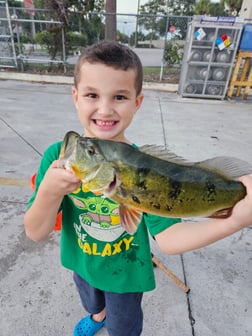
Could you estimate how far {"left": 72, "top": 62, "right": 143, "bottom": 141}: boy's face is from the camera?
1111 millimetres

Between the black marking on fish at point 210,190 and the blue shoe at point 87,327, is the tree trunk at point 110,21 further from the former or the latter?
the black marking on fish at point 210,190

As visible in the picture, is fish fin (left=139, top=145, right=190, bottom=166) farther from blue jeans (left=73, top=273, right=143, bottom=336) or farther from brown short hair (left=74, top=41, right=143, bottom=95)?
blue jeans (left=73, top=273, right=143, bottom=336)

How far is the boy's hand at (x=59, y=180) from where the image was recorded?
0.90 m

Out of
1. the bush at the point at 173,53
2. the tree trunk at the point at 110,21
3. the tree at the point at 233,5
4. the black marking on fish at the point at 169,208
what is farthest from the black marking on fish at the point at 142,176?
the tree at the point at 233,5

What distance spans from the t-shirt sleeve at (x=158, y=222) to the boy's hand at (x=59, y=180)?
47cm

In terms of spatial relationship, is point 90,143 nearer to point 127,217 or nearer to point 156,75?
point 127,217

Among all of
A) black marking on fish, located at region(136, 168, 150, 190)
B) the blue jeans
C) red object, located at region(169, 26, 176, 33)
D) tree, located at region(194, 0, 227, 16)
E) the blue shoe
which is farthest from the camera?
tree, located at region(194, 0, 227, 16)

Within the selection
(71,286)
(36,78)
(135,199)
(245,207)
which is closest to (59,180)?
(135,199)

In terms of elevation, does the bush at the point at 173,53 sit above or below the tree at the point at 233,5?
below

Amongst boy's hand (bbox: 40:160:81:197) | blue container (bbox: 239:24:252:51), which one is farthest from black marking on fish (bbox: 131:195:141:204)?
blue container (bbox: 239:24:252:51)

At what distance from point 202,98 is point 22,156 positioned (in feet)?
21.8

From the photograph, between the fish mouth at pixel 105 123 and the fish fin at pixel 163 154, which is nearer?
the fish fin at pixel 163 154

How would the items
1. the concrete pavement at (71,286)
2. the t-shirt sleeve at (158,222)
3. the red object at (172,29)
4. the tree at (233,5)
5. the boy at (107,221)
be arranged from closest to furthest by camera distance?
1. the boy at (107,221)
2. the t-shirt sleeve at (158,222)
3. the concrete pavement at (71,286)
4. the red object at (172,29)
5. the tree at (233,5)

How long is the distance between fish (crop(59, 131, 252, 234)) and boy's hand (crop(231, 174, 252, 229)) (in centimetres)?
7
